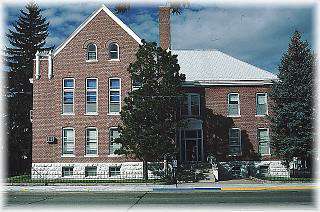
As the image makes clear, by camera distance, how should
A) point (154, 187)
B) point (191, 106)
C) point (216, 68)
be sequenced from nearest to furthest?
point (154, 187) < point (191, 106) < point (216, 68)

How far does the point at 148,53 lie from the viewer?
27562 millimetres

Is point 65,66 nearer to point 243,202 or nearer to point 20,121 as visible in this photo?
point 20,121

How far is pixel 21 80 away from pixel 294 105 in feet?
109

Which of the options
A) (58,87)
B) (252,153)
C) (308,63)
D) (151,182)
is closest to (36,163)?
(58,87)

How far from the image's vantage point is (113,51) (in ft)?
102

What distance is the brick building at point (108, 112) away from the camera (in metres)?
30.6

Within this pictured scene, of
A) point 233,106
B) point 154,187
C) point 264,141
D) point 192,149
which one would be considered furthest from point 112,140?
point 264,141

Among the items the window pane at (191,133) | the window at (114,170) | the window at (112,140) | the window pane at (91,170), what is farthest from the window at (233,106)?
the window pane at (91,170)

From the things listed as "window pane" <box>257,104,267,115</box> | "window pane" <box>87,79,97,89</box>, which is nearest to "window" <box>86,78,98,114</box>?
"window pane" <box>87,79,97,89</box>

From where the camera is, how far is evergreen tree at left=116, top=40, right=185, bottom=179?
26.7m

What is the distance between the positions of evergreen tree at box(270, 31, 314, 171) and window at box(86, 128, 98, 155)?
13922 mm

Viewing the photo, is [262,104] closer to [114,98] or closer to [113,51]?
[114,98]

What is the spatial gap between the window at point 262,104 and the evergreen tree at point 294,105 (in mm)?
2093

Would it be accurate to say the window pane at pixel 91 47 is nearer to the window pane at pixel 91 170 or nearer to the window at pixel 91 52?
the window at pixel 91 52
